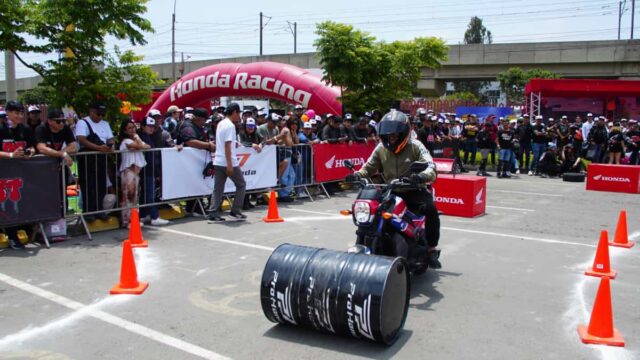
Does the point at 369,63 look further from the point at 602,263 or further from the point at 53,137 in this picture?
the point at 602,263

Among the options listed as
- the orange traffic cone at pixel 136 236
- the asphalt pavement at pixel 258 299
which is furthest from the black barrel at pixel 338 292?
the orange traffic cone at pixel 136 236

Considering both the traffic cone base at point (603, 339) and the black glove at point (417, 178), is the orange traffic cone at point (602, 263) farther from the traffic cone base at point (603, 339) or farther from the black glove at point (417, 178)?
the black glove at point (417, 178)

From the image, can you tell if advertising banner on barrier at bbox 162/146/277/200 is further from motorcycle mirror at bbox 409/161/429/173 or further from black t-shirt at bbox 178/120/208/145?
motorcycle mirror at bbox 409/161/429/173

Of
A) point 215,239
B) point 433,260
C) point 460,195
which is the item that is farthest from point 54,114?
point 460,195

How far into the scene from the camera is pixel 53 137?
834 centimetres

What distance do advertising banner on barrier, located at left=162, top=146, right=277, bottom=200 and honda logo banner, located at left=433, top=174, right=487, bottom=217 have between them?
140 inches

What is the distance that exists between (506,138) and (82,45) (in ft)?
44.0

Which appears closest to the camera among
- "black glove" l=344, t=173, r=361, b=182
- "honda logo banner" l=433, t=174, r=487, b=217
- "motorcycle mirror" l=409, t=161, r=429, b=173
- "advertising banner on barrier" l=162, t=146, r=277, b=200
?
"motorcycle mirror" l=409, t=161, r=429, b=173

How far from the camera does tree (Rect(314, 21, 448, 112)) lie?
1678 cm

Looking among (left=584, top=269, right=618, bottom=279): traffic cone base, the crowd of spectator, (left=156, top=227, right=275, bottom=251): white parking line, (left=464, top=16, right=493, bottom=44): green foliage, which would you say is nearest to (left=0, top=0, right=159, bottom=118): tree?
the crowd of spectator

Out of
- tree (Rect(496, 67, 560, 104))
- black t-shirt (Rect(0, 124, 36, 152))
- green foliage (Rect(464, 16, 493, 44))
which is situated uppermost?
green foliage (Rect(464, 16, 493, 44))

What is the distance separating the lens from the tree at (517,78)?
5089 cm

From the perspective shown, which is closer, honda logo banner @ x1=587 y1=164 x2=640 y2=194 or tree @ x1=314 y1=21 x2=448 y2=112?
honda logo banner @ x1=587 y1=164 x2=640 y2=194

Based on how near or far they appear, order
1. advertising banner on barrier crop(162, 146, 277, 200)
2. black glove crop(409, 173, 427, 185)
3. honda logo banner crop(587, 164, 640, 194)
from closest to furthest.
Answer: black glove crop(409, 173, 427, 185)
advertising banner on barrier crop(162, 146, 277, 200)
honda logo banner crop(587, 164, 640, 194)
